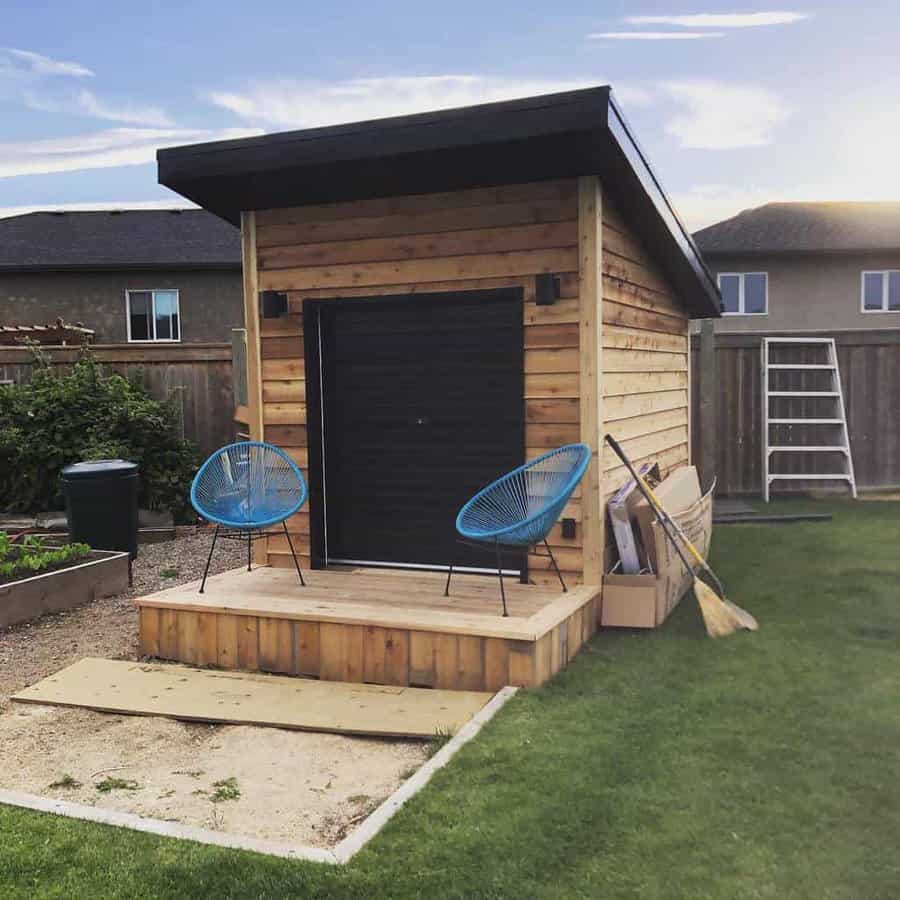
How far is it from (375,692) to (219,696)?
0.75 metres

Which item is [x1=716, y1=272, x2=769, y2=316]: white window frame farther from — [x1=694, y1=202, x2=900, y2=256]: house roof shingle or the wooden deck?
the wooden deck

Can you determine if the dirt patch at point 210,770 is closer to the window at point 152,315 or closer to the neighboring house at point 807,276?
the window at point 152,315

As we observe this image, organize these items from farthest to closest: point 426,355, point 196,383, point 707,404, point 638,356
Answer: point 196,383, point 707,404, point 638,356, point 426,355

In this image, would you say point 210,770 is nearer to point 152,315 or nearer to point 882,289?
point 152,315

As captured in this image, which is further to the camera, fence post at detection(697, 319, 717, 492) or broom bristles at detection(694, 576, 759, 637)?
fence post at detection(697, 319, 717, 492)

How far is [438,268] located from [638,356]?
1.69 meters

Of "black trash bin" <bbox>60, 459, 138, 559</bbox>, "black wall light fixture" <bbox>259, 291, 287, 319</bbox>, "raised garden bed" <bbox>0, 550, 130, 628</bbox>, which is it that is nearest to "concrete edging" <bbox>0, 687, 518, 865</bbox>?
"raised garden bed" <bbox>0, 550, 130, 628</bbox>

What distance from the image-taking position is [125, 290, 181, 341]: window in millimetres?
17891

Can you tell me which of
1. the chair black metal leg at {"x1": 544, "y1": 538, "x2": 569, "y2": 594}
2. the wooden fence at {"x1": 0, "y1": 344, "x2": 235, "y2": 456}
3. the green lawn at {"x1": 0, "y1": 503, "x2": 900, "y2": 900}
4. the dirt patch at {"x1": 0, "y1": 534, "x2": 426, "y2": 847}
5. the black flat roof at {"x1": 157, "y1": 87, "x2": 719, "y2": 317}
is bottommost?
the dirt patch at {"x1": 0, "y1": 534, "x2": 426, "y2": 847}

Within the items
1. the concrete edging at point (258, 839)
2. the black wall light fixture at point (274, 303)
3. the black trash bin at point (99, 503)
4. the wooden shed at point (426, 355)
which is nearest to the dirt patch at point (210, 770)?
the concrete edging at point (258, 839)

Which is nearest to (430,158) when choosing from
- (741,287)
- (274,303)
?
(274,303)

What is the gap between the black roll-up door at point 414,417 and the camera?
5.73 metres

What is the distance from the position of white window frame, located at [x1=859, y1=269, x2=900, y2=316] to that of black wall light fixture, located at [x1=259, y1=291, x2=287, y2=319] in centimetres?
1633

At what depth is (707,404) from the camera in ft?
31.9
